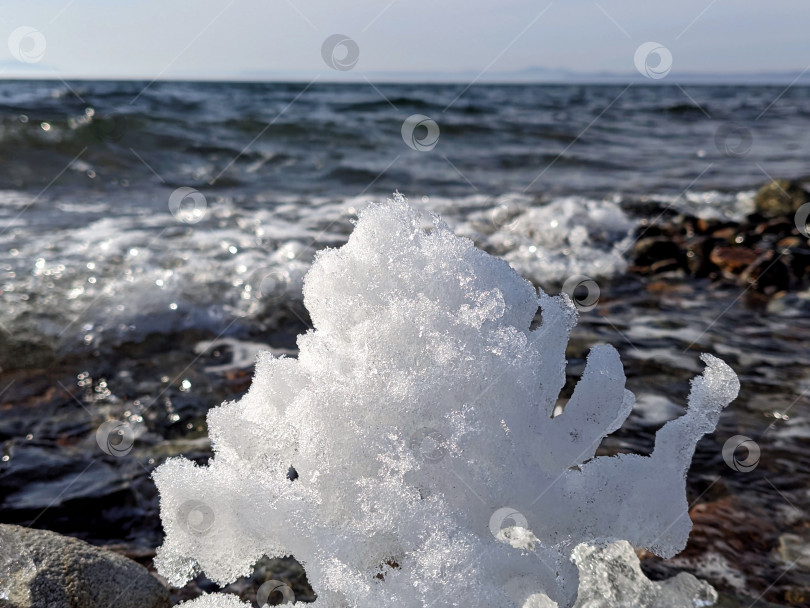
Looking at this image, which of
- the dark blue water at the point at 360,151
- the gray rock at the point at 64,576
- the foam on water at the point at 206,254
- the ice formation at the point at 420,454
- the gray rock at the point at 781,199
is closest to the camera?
the ice formation at the point at 420,454

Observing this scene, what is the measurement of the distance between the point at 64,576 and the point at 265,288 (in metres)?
3.48

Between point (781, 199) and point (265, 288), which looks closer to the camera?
point (265, 288)

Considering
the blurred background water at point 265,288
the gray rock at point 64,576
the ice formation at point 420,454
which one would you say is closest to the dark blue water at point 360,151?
the blurred background water at point 265,288

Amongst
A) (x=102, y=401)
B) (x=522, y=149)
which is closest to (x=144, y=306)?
(x=102, y=401)

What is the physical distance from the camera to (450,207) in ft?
26.5

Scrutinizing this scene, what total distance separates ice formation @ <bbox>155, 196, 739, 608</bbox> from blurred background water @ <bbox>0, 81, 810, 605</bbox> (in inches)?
39.8

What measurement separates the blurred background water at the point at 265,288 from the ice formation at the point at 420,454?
3.32 feet

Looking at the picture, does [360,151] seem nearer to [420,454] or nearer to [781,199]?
[781,199]

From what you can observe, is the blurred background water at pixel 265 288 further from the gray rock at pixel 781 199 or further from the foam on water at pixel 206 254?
the gray rock at pixel 781 199

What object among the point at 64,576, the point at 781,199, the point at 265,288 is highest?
the point at 781,199

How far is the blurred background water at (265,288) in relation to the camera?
258 cm

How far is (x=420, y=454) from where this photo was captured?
3.92ft

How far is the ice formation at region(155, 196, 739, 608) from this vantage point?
44.9 inches

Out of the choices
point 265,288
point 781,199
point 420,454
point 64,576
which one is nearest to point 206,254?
point 265,288
